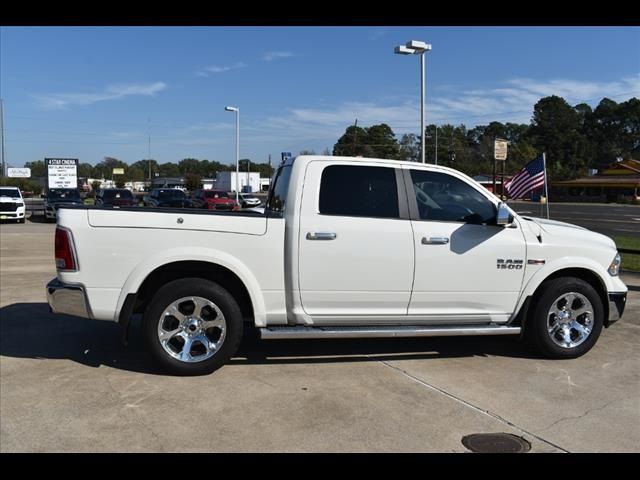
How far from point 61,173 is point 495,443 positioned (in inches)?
1263

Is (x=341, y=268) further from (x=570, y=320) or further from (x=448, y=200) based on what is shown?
(x=570, y=320)

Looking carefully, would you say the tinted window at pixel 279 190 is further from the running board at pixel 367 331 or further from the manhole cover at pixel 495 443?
the manhole cover at pixel 495 443

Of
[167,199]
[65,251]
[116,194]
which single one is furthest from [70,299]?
[116,194]

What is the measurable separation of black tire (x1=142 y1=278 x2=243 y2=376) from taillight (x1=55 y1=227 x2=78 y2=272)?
2.36ft

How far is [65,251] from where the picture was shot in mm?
4777

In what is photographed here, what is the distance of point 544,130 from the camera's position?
12056 centimetres

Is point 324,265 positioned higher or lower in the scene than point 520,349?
higher

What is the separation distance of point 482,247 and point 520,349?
134cm

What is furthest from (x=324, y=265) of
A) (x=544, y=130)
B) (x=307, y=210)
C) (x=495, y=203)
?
(x=544, y=130)

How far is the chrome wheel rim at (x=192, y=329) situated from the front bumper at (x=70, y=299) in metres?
0.67

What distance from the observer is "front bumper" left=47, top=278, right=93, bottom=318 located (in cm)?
482

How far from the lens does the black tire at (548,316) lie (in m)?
5.49

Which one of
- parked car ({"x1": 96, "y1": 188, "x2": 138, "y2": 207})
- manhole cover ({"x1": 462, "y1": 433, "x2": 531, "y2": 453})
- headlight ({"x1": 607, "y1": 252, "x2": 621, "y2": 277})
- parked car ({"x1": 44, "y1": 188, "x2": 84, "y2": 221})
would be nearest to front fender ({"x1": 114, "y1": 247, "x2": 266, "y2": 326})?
manhole cover ({"x1": 462, "y1": 433, "x2": 531, "y2": 453})
